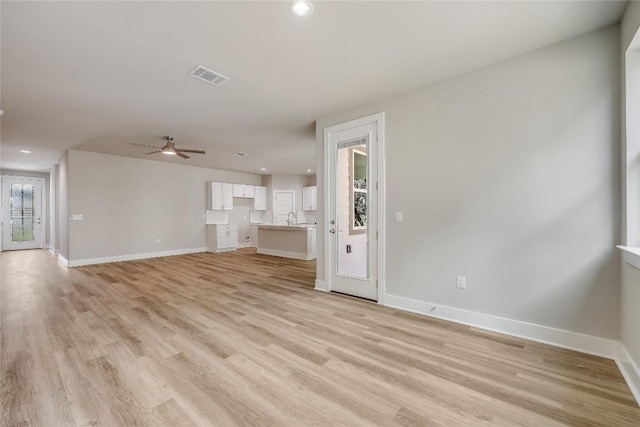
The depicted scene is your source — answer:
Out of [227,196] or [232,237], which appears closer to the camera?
[232,237]

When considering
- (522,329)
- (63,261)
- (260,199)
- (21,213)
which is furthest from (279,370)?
(21,213)

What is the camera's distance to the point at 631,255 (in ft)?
6.05

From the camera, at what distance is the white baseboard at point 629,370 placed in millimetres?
1725

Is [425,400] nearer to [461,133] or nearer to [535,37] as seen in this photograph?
[461,133]

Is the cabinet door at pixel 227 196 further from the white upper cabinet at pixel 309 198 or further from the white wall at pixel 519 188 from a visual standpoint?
the white wall at pixel 519 188

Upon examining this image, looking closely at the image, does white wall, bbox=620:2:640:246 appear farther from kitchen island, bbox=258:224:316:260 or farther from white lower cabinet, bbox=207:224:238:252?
white lower cabinet, bbox=207:224:238:252

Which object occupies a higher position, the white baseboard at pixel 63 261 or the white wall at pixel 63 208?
the white wall at pixel 63 208

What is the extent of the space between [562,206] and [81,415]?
3.85 meters

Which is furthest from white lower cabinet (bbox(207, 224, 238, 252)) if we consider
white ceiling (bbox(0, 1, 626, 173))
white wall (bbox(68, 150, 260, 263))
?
white ceiling (bbox(0, 1, 626, 173))

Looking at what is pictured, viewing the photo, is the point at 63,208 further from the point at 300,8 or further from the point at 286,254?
the point at 300,8

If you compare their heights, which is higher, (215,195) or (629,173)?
(215,195)

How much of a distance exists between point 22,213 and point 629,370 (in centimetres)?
1376

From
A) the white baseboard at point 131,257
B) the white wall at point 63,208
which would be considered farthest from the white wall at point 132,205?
the white wall at point 63,208

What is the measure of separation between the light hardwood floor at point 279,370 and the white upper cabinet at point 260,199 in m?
6.54
